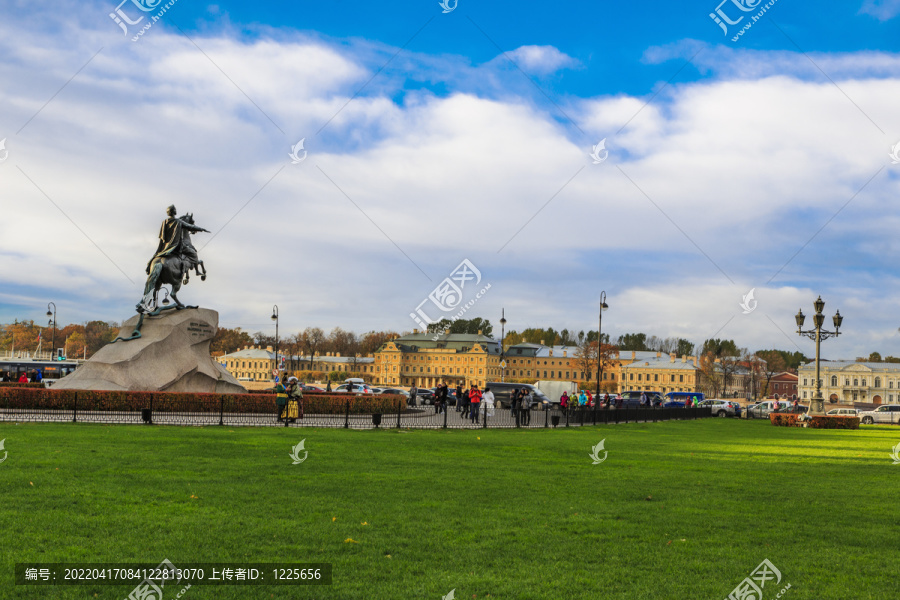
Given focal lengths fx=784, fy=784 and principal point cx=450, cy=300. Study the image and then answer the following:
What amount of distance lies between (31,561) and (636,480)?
9.40 metres

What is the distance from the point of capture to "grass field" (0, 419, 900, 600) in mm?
6785

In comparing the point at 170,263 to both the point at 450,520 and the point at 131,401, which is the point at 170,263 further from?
the point at 450,520

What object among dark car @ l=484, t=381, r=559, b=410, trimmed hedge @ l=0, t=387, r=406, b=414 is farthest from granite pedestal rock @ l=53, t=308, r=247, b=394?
dark car @ l=484, t=381, r=559, b=410

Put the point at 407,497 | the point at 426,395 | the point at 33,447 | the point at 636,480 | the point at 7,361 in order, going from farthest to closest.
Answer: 1. the point at 426,395
2. the point at 7,361
3. the point at 33,447
4. the point at 636,480
5. the point at 407,497

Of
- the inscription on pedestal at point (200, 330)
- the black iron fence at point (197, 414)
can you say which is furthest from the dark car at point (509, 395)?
the inscription on pedestal at point (200, 330)

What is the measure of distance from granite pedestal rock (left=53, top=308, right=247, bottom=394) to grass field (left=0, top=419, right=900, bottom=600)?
484 inches

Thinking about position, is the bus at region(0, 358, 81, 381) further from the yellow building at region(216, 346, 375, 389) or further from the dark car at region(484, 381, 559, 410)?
the yellow building at region(216, 346, 375, 389)

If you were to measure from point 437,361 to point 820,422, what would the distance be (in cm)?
12518

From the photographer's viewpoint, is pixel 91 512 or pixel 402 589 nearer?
pixel 402 589

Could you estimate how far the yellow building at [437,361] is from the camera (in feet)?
521

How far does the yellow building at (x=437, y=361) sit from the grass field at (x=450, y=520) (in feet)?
468

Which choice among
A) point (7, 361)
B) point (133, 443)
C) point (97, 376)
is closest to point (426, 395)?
point (7, 361)

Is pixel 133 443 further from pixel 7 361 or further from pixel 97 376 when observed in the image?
pixel 7 361

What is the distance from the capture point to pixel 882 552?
8.20 metres
